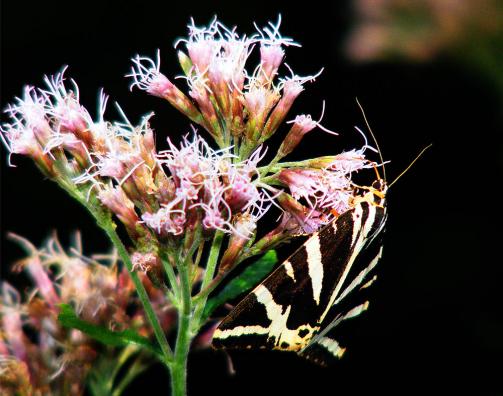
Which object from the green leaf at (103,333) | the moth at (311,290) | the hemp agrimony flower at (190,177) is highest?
the hemp agrimony flower at (190,177)

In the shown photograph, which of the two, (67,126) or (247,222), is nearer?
(247,222)

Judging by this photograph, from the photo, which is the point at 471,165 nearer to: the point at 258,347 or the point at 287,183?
the point at 287,183

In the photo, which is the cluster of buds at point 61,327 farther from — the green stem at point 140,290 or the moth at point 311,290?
the moth at point 311,290

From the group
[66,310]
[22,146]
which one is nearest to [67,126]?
[22,146]

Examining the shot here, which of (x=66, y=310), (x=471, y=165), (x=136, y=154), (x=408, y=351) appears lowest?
(x=408, y=351)

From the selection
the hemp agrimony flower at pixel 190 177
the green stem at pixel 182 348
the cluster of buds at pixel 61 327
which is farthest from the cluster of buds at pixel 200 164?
the cluster of buds at pixel 61 327

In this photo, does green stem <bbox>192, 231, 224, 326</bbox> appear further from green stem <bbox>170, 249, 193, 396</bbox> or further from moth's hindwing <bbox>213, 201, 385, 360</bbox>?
moth's hindwing <bbox>213, 201, 385, 360</bbox>

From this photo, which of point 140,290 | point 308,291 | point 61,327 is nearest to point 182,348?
point 140,290

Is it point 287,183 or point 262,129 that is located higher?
point 262,129
